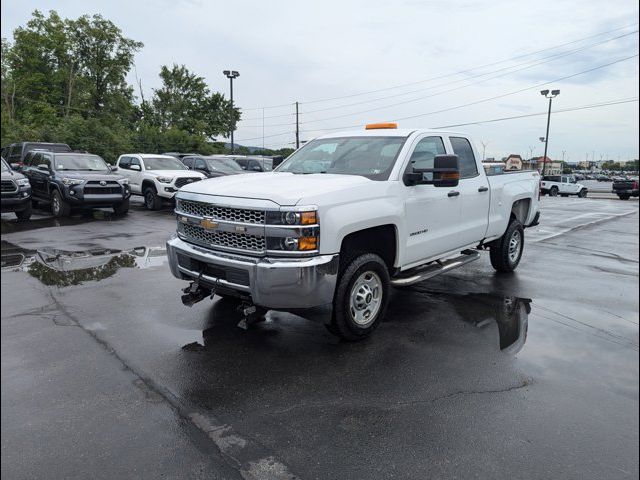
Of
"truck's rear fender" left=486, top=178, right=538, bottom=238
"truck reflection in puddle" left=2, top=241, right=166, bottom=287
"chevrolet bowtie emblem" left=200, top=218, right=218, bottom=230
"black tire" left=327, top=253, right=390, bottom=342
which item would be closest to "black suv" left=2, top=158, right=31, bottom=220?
"truck reflection in puddle" left=2, top=241, right=166, bottom=287

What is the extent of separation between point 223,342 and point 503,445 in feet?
8.56

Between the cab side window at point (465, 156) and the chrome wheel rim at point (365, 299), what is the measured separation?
2308mm

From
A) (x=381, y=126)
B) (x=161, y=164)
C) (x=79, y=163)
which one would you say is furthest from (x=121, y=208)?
(x=381, y=126)

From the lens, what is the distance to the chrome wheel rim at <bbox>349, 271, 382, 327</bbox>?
4.43 m

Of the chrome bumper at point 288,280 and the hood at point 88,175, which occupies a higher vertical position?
the hood at point 88,175

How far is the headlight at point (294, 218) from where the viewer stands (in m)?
3.90

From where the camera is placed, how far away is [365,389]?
365 centimetres

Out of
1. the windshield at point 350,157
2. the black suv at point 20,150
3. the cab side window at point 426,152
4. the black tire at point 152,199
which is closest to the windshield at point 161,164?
the black tire at point 152,199

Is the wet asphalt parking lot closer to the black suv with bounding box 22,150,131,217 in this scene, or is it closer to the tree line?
the tree line

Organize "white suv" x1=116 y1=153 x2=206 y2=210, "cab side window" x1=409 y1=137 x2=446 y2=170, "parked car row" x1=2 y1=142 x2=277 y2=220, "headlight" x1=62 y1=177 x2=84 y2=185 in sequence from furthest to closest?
"white suv" x1=116 y1=153 x2=206 y2=210
"headlight" x1=62 y1=177 x2=84 y2=185
"parked car row" x1=2 y1=142 x2=277 y2=220
"cab side window" x1=409 y1=137 x2=446 y2=170

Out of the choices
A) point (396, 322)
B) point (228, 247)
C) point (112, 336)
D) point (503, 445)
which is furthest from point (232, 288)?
point (503, 445)

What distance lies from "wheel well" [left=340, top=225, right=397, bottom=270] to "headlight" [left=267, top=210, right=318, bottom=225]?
529 millimetres

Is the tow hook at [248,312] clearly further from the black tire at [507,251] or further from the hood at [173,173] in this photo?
the hood at [173,173]

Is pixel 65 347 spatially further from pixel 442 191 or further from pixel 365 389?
pixel 442 191
